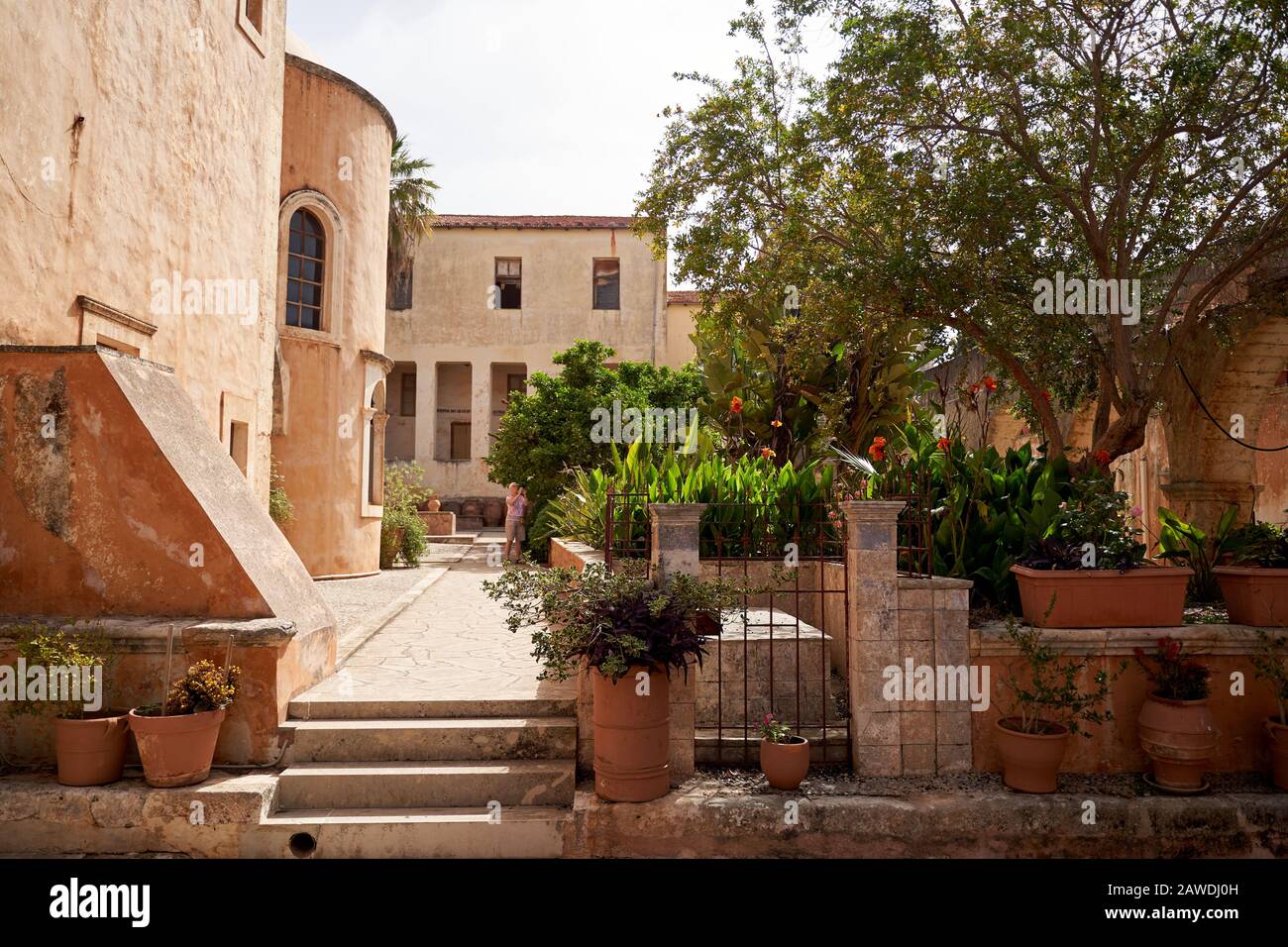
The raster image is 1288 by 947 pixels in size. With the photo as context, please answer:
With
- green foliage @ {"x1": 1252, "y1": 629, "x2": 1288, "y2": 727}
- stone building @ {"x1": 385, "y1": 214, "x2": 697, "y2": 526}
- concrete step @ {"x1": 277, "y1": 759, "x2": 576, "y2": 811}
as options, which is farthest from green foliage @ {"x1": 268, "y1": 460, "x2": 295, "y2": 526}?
stone building @ {"x1": 385, "y1": 214, "x2": 697, "y2": 526}

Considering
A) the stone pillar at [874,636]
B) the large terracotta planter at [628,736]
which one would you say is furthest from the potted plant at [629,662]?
the stone pillar at [874,636]

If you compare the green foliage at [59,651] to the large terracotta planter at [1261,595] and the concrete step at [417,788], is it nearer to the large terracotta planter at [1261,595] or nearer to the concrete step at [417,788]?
the concrete step at [417,788]

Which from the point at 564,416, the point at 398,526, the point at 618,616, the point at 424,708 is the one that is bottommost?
the point at 424,708

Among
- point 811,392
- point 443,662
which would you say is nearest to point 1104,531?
point 443,662

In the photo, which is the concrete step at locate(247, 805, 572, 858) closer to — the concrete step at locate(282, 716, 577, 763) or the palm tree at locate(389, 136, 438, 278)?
the concrete step at locate(282, 716, 577, 763)

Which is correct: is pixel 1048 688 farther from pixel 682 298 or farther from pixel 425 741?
pixel 682 298

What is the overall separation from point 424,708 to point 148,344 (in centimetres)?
435

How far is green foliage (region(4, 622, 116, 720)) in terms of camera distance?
450 cm

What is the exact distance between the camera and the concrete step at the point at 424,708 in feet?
16.7

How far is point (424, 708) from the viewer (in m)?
5.22
